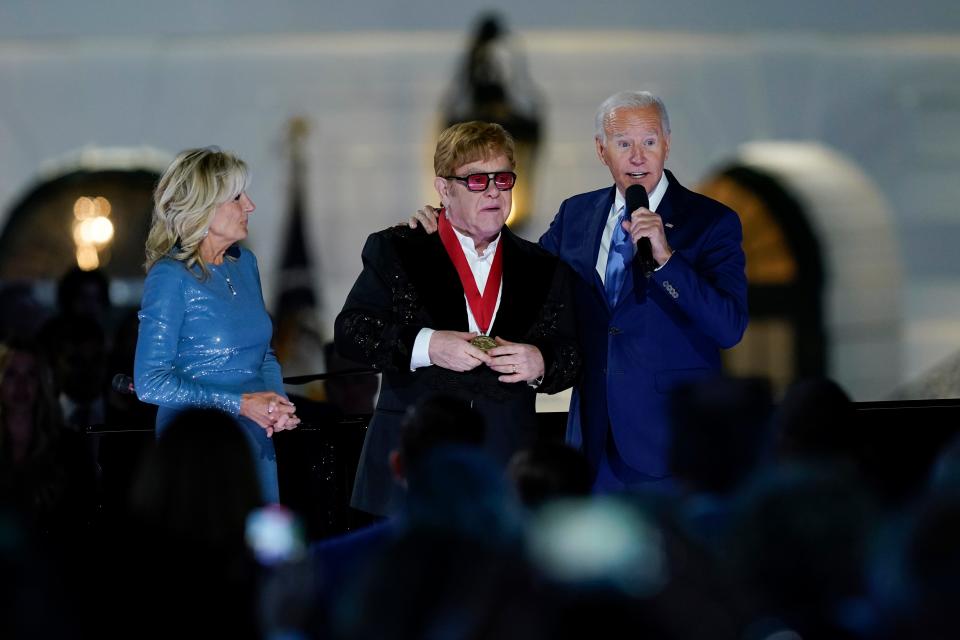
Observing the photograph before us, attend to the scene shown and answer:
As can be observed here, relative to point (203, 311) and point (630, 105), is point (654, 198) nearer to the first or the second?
point (630, 105)

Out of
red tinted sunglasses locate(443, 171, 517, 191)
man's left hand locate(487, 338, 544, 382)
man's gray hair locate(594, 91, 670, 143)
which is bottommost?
man's left hand locate(487, 338, 544, 382)

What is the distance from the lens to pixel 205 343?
11.0ft

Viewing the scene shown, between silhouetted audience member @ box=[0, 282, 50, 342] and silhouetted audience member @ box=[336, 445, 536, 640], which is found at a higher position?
silhouetted audience member @ box=[0, 282, 50, 342]

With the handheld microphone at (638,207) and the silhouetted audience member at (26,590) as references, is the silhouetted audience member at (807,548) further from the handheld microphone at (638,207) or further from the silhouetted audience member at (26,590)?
the handheld microphone at (638,207)

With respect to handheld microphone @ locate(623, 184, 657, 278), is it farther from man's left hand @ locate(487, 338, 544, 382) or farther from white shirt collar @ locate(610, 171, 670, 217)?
man's left hand @ locate(487, 338, 544, 382)

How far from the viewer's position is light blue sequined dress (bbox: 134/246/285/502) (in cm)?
329

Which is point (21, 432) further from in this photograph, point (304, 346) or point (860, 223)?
point (860, 223)

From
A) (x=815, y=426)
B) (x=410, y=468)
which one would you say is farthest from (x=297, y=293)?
(x=815, y=426)

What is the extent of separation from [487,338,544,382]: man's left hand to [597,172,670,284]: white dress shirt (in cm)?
32

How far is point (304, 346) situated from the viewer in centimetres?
603

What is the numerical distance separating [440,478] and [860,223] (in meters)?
4.86

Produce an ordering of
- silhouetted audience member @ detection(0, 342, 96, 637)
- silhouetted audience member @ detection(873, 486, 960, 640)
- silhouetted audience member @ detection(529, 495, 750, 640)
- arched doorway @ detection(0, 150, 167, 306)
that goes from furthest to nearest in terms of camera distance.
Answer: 1. arched doorway @ detection(0, 150, 167, 306)
2. silhouetted audience member @ detection(0, 342, 96, 637)
3. silhouetted audience member @ detection(529, 495, 750, 640)
4. silhouetted audience member @ detection(873, 486, 960, 640)

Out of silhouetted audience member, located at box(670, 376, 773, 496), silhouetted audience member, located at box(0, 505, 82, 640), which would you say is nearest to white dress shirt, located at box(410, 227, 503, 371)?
silhouetted audience member, located at box(670, 376, 773, 496)

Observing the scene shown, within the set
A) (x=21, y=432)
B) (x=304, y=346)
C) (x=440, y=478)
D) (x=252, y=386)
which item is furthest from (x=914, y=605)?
(x=304, y=346)
